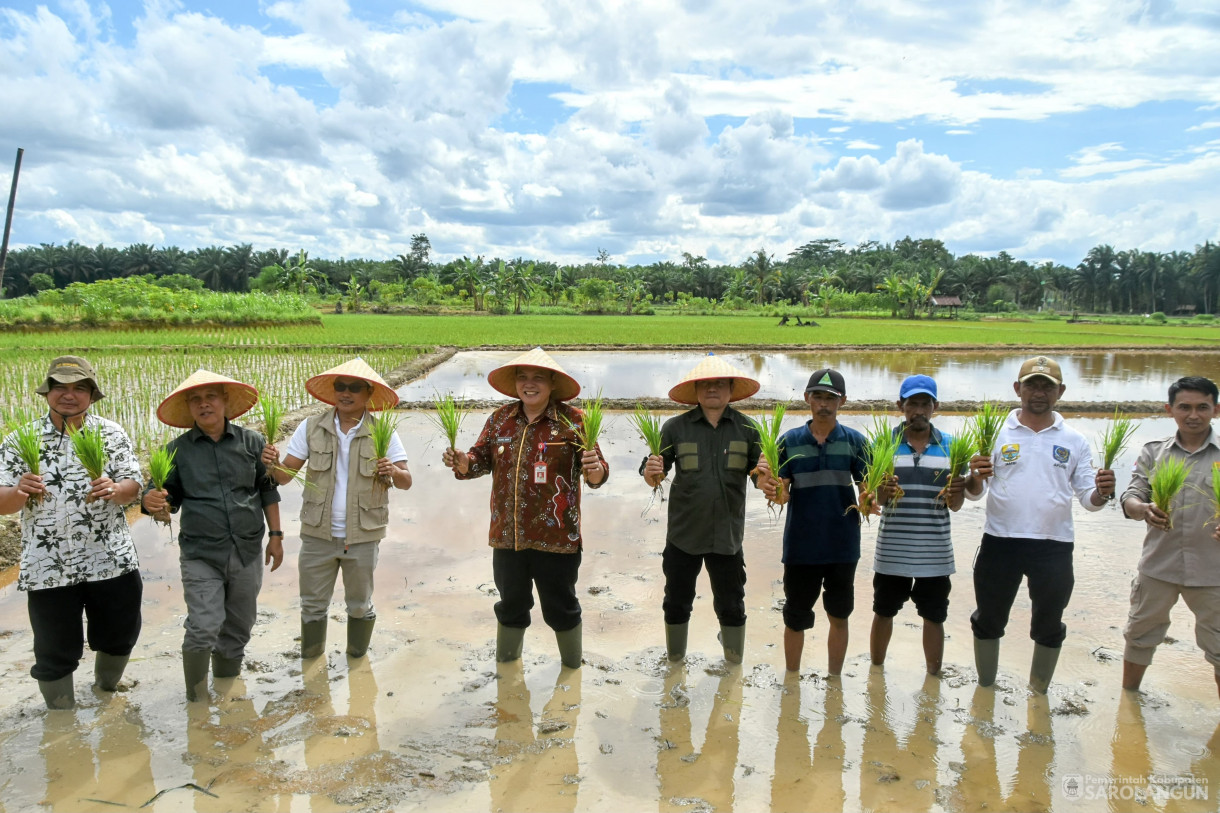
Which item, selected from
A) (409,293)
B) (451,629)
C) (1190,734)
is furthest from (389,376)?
(409,293)

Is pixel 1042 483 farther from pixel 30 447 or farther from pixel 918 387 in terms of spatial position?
pixel 30 447

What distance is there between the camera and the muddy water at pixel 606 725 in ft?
9.29

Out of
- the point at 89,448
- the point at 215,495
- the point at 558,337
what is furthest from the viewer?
the point at 558,337

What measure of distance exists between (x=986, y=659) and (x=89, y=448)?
3.99 metres

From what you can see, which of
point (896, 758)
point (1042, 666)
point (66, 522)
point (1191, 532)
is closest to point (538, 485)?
point (896, 758)

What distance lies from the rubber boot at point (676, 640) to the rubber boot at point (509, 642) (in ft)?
2.33

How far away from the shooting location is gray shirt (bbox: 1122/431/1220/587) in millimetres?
3275

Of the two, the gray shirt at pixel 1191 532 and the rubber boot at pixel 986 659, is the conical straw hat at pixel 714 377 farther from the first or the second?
the gray shirt at pixel 1191 532

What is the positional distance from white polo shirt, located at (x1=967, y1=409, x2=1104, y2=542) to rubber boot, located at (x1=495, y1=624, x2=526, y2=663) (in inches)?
87.3

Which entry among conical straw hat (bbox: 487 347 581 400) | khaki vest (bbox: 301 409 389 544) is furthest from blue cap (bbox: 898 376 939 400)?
khaki vest (bbox: 301 409 389 544)

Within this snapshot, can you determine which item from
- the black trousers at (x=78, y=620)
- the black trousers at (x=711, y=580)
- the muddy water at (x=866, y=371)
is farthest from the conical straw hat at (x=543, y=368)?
the muddy water at (x=866, y=371)

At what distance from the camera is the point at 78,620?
3.30 meters

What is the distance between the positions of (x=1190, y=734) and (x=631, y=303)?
151 ft

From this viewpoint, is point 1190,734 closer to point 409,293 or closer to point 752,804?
point 752,804
